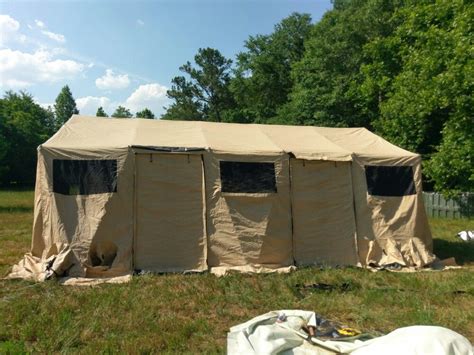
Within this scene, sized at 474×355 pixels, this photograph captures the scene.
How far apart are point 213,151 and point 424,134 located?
12.5 meters

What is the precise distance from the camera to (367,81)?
61.5 feet

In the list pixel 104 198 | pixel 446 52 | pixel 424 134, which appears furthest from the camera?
pixel 424 134

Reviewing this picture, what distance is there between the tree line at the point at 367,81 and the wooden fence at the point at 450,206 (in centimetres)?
55

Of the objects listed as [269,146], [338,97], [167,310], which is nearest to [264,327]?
[167,310]

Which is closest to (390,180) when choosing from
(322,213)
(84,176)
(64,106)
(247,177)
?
(322,213)

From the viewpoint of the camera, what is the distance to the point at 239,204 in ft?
22.6

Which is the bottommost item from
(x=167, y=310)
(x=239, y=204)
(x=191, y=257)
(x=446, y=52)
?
(x=167, y=310)

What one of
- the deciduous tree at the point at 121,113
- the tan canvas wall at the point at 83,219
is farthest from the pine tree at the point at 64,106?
the tan canvas wall at the point at 83,219

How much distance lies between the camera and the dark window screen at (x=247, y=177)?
6.90 metres

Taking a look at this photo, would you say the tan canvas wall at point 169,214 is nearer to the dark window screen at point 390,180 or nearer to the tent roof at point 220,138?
the tent roof at point 220,138

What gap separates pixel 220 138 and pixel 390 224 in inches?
134

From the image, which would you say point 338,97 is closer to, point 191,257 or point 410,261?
point 410,261

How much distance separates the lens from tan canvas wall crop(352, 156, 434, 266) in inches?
288

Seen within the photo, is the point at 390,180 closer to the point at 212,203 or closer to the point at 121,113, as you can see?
the point at 212,203
